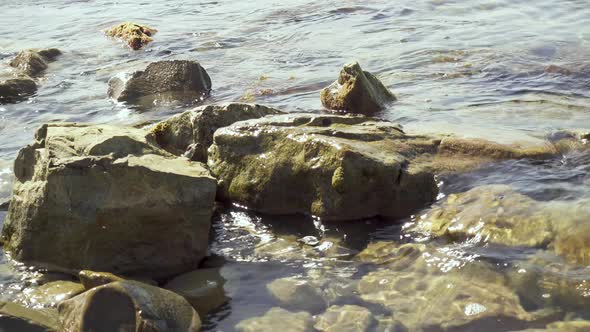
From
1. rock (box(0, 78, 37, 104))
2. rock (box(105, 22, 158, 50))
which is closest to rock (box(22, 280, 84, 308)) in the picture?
rock (box(0, 78, 37, 104))

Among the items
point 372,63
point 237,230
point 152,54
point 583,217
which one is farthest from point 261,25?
point 583,217

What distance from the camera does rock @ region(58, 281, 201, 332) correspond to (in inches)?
160

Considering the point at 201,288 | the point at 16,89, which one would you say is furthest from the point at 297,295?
the point at 16,89

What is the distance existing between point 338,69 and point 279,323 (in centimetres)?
657

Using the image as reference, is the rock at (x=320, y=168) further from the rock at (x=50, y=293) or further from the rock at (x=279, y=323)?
the rock at (x=50, y=293)

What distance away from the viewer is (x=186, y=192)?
5.21 meters

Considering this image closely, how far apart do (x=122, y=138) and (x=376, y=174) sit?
5.79ft

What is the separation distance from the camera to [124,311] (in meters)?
4.08

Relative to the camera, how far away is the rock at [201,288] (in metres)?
4.69

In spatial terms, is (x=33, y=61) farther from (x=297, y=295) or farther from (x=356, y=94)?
(x=297, y=295)

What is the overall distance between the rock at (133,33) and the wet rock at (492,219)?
9076mm

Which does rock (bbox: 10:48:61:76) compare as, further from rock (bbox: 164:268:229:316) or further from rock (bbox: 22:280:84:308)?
rock (bbox: 164:268:229:316)

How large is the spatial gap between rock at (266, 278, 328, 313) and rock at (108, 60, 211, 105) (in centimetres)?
542

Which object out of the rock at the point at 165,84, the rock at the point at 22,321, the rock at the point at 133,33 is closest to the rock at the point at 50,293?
the rock at the point at 22,321
